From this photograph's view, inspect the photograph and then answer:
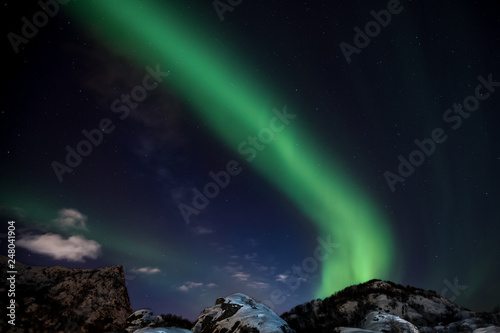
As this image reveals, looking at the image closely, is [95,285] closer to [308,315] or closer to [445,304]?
[308,315]

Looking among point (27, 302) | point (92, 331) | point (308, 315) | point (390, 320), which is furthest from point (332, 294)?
point (27, 302)

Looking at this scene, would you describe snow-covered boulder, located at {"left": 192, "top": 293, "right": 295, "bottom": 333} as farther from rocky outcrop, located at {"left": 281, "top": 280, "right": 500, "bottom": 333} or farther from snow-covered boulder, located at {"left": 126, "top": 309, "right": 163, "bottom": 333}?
rocky outcrop, located at {"left": 281, "top": 280, "right": 500, "bottom": 333}

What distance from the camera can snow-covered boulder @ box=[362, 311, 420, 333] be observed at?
8.65 meters

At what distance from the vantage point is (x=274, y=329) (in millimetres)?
7953

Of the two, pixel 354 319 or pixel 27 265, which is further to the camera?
pixel 354 319

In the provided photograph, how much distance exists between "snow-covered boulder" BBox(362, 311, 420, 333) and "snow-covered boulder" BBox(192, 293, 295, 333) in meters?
3.59

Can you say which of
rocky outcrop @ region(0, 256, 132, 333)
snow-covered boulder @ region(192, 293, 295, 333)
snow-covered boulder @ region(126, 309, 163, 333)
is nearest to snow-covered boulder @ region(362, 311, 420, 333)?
snow-covered boulder @ region(192, 293, 295, 333)

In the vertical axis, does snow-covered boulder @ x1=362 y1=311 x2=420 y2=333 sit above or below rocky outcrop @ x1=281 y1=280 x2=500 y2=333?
above

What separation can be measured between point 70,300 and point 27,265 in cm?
313

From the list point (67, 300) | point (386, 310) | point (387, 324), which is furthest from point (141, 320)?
point (386, 310)

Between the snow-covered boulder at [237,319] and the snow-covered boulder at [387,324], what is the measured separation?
11.8 ft

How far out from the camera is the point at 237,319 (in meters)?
9.05

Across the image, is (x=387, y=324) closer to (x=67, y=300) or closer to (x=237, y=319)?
(x=237, y=319)

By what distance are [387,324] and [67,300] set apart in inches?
538
